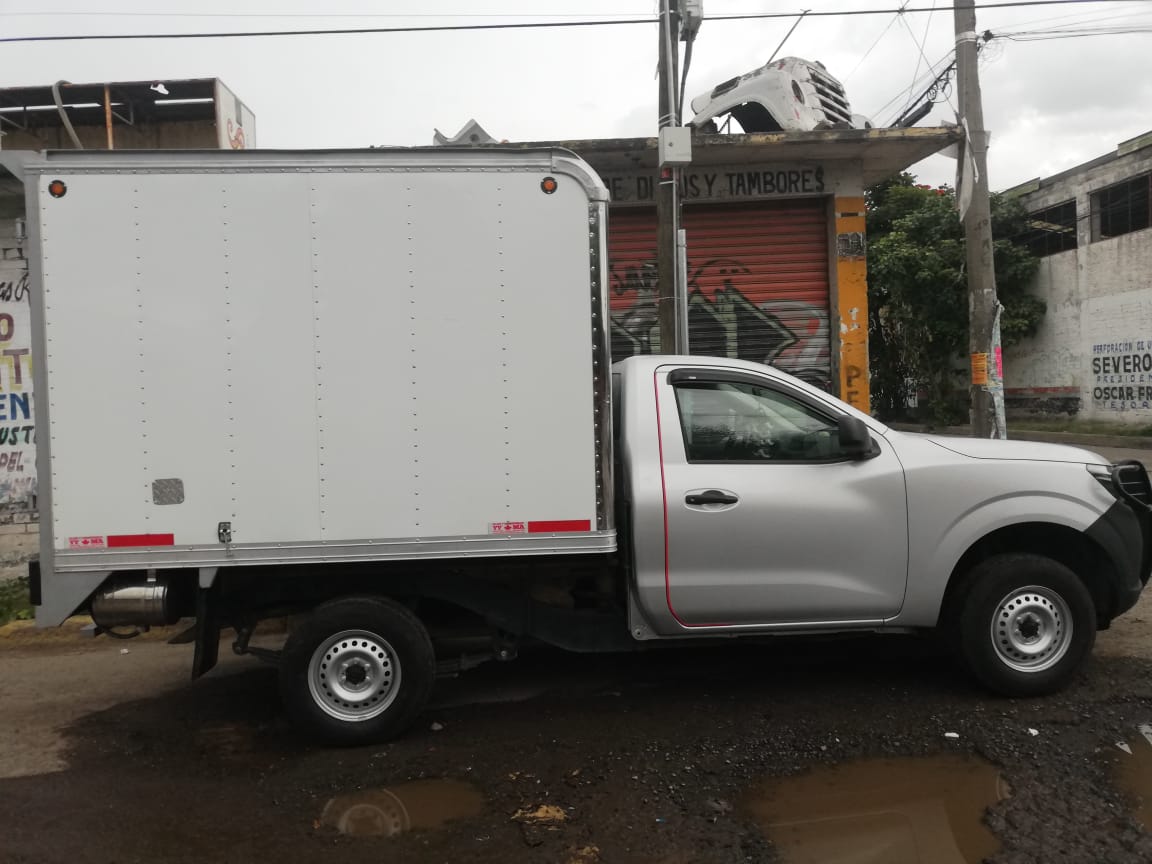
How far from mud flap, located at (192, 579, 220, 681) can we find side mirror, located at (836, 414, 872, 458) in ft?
10.7

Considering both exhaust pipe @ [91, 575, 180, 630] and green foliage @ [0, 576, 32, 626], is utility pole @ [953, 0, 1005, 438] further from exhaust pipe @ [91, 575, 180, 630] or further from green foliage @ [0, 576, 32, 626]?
green foliage @ [0, 576, 32, 626]

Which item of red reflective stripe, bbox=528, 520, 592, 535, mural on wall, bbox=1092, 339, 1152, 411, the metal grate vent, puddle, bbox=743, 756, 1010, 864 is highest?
mural on wall, bbox=1092, 339, 1152, 411

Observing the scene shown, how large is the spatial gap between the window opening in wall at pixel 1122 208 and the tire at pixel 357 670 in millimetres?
19148

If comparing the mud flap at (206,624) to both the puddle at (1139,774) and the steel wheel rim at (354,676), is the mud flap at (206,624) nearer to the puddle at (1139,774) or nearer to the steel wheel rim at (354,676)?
the steel wheel rim at (354,676)

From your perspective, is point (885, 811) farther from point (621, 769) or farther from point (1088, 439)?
point (1088, 439)

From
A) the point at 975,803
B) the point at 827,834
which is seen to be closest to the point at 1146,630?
the point at 975,803

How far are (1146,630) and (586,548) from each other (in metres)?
4.17

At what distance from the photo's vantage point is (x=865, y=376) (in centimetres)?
1005

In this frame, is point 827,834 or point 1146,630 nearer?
point 827,834

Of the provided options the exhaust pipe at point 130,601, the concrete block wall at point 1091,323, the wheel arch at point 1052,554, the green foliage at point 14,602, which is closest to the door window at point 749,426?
the wheel arch at point 1052,554

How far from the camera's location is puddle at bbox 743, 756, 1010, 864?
327 centimetres

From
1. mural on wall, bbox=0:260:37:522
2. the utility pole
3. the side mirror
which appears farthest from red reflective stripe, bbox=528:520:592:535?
mural on wall, bbox=0:260:37:522

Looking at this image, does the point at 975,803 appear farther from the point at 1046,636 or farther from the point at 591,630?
the point at 591,630

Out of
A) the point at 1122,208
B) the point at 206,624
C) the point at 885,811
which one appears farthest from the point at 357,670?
the point at 1122,208
